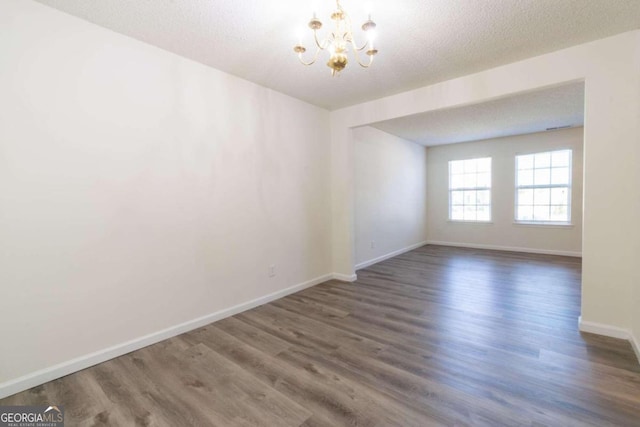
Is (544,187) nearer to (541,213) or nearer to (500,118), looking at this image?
(541,213)

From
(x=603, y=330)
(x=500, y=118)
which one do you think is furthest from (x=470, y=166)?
(x=603, y=330)

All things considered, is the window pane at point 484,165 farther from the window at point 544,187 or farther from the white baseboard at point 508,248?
the white baseboard at point 508,248

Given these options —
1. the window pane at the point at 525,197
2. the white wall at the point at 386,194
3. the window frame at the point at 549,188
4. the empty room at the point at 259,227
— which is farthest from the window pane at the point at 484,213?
the empty room at the point at 259,227

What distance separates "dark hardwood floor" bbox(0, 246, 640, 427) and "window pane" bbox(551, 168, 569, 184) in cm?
369

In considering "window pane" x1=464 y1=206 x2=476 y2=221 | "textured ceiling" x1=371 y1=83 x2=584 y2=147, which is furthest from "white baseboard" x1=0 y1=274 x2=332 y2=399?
"window pane" x1=464 y1=206 x2=476 y2=221

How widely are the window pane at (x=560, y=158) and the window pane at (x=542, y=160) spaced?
6cm

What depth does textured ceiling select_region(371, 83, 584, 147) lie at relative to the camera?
382 centimetres

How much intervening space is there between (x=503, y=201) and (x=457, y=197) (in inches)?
39.0

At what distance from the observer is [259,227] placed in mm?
3342

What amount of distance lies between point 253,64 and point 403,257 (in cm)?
451

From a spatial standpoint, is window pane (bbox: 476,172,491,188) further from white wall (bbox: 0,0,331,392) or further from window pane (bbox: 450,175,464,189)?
white wall (bbox: 0,0,331,392)

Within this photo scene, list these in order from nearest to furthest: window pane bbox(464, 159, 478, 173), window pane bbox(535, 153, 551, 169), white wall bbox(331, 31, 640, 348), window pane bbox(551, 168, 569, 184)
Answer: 1. white wall bbox(331, 31, 640, 348)
2. window pane bbox(551, 168, 569, 184)
3. window pane bbox(535, 153, 551, 169)
4. window pane bbox(464, 159, 478, 173)

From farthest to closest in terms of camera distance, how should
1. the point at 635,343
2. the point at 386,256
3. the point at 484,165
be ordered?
the point at 484,165 < the point at 386,256 < the point at 635,343

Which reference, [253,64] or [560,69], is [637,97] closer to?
[560,69]
